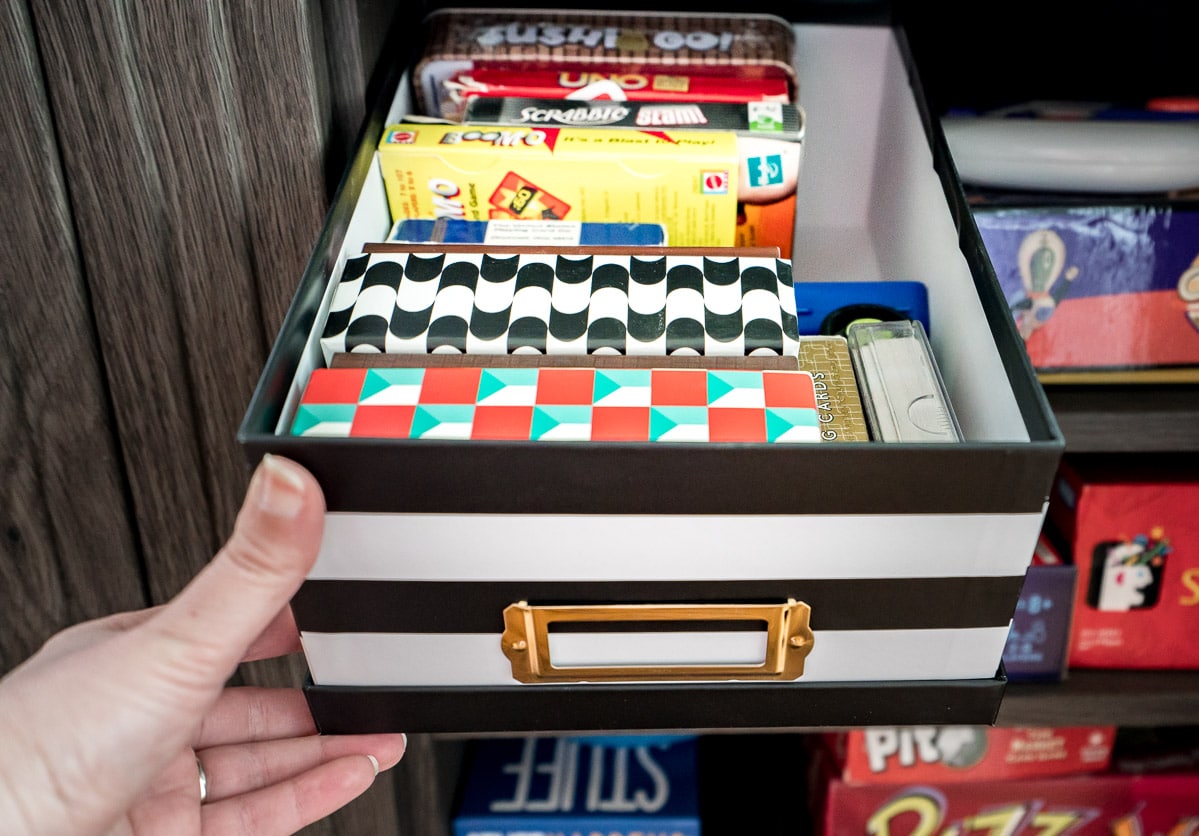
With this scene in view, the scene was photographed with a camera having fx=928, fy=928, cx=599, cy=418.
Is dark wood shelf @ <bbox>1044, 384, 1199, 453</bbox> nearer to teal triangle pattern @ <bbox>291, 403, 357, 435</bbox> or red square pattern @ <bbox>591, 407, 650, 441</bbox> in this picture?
red square pattern @ <bbox>591, 407, 650, 441</bbox>

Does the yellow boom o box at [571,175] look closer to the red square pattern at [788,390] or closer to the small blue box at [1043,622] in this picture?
the red square pattern at [788,390]

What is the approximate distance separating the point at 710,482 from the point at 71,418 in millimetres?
645

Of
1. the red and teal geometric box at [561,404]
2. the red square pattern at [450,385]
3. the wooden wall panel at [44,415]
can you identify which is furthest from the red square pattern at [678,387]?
the wooden wall panel at [44,415]

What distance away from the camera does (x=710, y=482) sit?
0.50 m

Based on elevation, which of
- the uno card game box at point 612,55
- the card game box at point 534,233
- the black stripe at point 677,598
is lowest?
the black stripe at point 677,598

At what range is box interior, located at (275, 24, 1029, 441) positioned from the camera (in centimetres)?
60

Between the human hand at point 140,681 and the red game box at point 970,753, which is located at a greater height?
the human hand at point 140,681

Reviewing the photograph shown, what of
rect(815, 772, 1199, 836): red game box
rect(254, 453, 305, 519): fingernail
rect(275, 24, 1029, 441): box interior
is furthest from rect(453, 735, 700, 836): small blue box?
rect(254, 453, 305, 519): fingernail

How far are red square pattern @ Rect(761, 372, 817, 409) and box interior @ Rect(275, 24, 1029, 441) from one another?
0.12 metres

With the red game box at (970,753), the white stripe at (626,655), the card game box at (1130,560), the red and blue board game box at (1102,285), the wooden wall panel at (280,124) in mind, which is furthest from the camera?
the red game box at (970,753)

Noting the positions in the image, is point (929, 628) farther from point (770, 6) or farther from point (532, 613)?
point (770, 6)

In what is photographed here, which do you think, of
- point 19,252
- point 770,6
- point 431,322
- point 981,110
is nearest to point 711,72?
point 770,6

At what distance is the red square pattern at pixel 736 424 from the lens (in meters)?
0.52

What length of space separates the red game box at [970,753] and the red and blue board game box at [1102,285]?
46 cm
